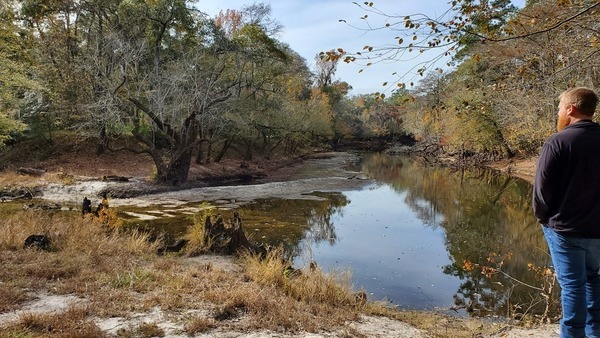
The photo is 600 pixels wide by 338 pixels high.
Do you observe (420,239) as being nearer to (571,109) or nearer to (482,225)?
(482,225)

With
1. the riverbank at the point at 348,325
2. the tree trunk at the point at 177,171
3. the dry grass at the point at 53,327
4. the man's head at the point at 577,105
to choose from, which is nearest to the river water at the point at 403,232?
the riverbank at the point at 348,325

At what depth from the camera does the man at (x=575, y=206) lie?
292 centimetres

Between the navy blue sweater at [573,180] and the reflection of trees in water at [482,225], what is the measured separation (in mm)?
3378

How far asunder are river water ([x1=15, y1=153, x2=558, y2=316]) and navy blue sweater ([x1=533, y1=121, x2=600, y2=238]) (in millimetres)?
2926

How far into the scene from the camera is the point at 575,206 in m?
2.94

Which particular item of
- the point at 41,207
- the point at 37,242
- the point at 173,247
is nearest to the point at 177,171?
the point at 41,207

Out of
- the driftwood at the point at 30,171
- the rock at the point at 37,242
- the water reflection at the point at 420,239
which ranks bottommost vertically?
the water reflection at the point at 420,239

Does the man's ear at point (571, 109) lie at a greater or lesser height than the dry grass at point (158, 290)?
greater

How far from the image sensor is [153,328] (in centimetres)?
395

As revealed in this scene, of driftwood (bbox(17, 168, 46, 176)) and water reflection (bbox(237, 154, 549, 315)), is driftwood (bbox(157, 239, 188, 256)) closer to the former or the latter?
water reflection (bbox(237, 154, 549, 315))

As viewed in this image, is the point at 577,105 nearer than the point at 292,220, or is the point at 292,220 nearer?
the point at 577,105

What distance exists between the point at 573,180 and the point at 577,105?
0.62 m

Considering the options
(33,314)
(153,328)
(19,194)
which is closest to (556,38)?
(153,328)

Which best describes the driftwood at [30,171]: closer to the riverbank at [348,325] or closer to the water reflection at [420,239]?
the water reflection at [420,239]
